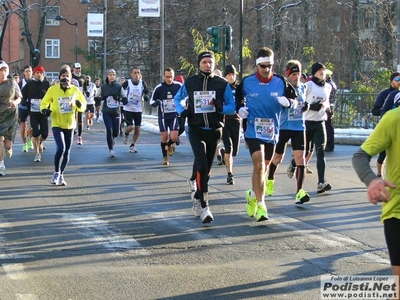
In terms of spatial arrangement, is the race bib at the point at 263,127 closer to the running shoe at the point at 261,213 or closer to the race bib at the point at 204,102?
the race bib at the point at 204,102

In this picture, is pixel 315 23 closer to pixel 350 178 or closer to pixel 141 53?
pixel 141 53

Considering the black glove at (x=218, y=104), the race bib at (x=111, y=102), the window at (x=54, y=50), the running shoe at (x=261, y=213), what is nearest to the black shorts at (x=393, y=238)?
the running shoe at (x=261, y=213)

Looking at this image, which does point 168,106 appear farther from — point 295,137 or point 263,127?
point 263,127

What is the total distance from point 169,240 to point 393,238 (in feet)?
14.0

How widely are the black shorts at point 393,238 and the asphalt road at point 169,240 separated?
70.5 inches

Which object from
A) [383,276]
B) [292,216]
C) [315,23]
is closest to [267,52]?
[292,216]

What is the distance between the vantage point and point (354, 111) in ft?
92.0

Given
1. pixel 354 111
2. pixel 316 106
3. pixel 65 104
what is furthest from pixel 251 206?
pixel 354 111

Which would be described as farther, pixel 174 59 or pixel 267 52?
pixel 174 59

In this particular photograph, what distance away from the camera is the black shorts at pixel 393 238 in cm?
454

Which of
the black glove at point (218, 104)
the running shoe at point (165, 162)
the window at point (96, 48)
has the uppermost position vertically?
the window at point (96, 48)

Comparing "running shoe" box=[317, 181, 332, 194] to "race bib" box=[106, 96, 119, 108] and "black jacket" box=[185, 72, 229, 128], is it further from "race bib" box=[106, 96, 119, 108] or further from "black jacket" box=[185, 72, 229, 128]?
"race bib" box=[106, 96, 119, 108]

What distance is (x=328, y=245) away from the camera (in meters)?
8.40

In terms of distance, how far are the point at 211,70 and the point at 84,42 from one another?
67495mm
